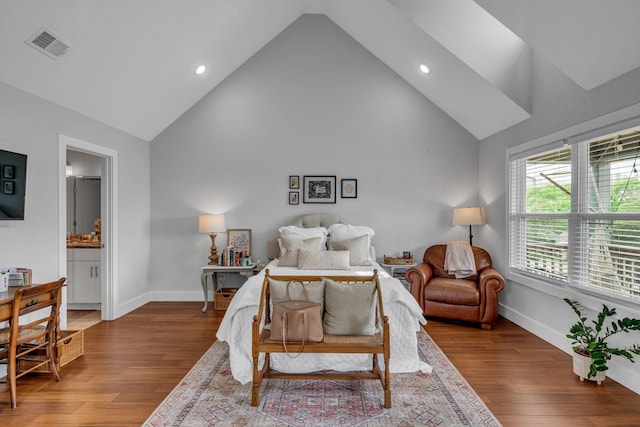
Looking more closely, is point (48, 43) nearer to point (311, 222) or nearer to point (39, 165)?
point (39, 165)

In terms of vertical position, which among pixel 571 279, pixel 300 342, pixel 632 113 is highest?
pixel 632 113

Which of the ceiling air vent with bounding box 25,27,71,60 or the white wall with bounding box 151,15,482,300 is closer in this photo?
the ceiling air vent with bounding box 25,27,71,60

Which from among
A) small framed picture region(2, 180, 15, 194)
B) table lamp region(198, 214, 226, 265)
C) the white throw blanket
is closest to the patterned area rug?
the white throw blanket

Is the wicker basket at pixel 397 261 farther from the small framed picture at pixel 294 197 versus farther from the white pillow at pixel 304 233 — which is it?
the small framed picture at pixel 294 197

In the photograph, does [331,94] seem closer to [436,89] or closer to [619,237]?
[436,89]

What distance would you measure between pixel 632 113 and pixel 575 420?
2.22 metres

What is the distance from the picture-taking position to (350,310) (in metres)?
2.86

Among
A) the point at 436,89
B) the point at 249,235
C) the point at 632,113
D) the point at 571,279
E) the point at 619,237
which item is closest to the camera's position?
the point at 632,113

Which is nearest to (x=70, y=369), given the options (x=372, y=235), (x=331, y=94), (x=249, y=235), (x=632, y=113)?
(x=249, y=235)

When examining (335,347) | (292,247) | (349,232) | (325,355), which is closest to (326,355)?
(325,355)

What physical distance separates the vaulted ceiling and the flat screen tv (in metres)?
0.66

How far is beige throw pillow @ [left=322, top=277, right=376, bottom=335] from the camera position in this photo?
9.33 feet

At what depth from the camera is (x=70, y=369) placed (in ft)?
10.8

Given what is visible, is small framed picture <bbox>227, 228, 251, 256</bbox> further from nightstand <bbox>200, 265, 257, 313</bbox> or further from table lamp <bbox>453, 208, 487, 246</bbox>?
table lamp <bbox>453, 208, 487, 246</bbox>
